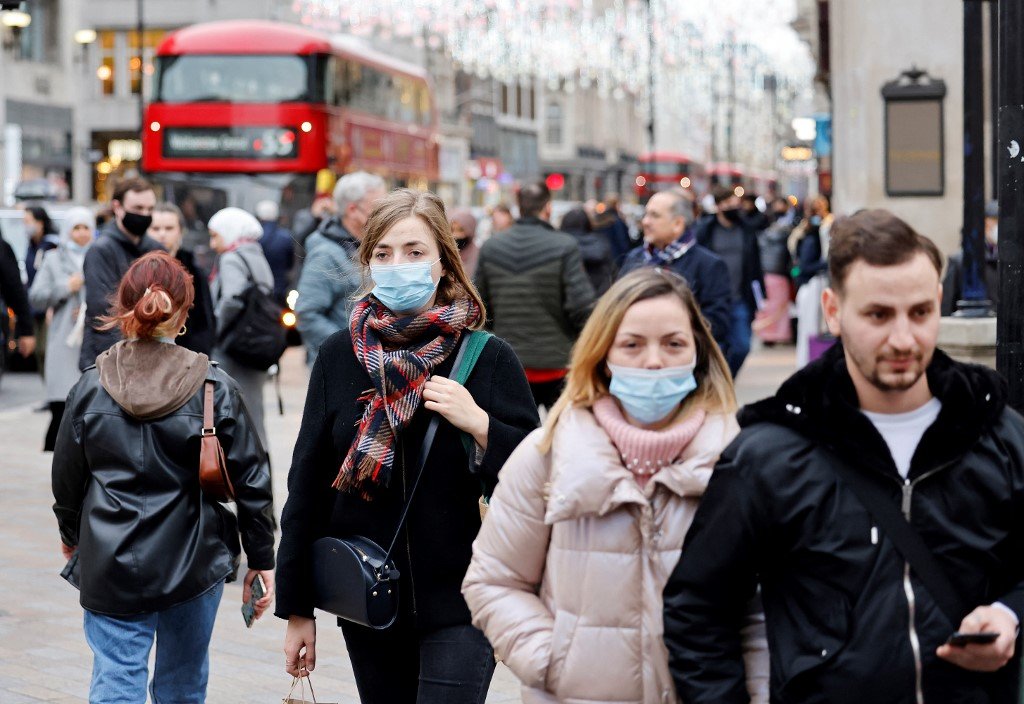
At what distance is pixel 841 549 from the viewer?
2.93 metres

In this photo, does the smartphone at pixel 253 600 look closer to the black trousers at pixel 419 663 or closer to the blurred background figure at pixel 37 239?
the black trousers at pixel 419 663

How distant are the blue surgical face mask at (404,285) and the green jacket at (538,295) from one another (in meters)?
5.52

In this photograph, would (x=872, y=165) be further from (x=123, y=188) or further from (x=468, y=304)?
(x=468, y=304)

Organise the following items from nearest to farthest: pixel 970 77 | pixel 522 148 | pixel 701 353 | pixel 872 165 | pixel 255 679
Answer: pixel 701 353 < pixel 255 679 < pixel 970 77 < pixel 872 165 < pixel 522 148

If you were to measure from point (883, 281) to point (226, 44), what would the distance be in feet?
75.4

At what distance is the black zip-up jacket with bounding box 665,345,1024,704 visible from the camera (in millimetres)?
2900

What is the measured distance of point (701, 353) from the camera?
347 cm

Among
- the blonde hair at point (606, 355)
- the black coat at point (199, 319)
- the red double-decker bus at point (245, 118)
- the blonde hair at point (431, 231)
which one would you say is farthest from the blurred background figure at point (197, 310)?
the red double-decker bus at point (245, 118)

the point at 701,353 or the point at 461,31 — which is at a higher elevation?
the point at 461,31

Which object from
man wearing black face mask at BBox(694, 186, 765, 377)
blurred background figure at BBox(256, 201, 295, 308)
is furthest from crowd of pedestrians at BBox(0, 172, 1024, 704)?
blurred background figure at BBox(256, 201, 295, 308)

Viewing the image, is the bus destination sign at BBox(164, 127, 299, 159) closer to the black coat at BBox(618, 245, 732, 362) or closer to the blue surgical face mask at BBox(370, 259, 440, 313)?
the black coat at BBox(618, 245, 732, 362)

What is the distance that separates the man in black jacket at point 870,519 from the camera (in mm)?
2896

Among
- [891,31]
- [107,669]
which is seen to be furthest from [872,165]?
[107,669]

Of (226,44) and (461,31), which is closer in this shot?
(226,44)
